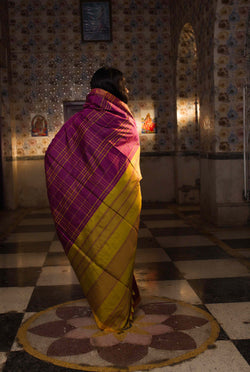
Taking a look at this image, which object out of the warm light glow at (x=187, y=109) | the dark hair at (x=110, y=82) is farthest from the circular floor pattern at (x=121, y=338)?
the warm light glow at (x=187, y=109)

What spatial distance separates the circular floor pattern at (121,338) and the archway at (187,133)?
559 cm

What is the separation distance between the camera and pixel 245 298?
2.97 metres

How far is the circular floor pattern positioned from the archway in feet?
18.3

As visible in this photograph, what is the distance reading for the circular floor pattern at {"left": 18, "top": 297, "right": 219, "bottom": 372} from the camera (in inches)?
83.0

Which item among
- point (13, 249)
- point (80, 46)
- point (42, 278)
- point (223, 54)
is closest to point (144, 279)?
point (42, 278)

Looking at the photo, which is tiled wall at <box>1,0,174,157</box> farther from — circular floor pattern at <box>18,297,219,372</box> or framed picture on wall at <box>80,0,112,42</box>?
circular floor pattern at <box>18,297,219,372</box>

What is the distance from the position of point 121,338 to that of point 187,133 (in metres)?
6.34

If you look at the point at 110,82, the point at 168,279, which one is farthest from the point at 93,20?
the point at 110,82

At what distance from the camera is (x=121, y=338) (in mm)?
2346

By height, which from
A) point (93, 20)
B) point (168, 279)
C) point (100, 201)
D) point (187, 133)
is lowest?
point (168, 279)

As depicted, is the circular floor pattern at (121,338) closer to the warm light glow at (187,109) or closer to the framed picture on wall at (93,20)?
the warm light glow at (187,109)

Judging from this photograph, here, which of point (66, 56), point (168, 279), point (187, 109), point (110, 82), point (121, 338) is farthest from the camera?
point (66, 56)

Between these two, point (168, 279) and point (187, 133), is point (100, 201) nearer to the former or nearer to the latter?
point (168, 279)

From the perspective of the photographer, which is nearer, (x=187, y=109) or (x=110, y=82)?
(x=110, y=82)
